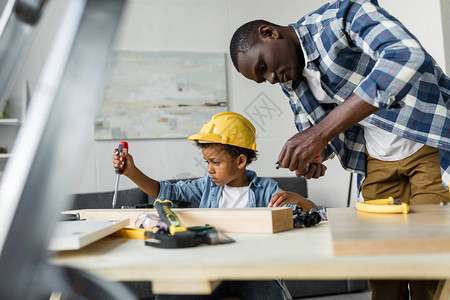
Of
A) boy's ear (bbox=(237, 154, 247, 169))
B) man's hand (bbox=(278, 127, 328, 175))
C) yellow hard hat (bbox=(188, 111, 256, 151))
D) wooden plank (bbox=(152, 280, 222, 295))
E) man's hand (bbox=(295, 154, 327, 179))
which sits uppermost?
yellow hard hat (bbox=(188, 111, 256, 151))

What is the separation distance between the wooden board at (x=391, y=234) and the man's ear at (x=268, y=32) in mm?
773

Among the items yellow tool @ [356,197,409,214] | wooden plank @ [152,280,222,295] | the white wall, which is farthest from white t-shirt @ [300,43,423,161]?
the white wall

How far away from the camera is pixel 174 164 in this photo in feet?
10.6

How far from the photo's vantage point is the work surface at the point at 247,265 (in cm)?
44

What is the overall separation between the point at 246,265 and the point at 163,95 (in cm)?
287

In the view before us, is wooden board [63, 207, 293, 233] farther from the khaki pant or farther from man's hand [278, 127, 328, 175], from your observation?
the khaki pant

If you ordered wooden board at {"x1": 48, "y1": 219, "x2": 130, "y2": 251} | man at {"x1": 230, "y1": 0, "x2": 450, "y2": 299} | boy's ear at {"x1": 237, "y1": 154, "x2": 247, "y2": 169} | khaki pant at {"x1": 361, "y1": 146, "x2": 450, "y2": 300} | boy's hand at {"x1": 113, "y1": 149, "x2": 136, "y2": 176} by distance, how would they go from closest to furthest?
wooden board at {"x1": 48, "y1": 219, "x2": 130, "y2": 251} < man at {"x1": 230, "y1": 0, "x2": 450, "y2": 299} < khaki pant at {"x1": 361, "y1": 146, "x2": 450, "y2": 300} < boy's hand at {"x1": 113, "y1": 149, "x2": 136, "y2": 176} < boy's ear at {"x1": 237, "y1": 154, "x2": 247, "y2": 169}

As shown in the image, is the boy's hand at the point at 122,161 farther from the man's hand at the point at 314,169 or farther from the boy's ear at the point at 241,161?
the man's hand at the point at 314,169

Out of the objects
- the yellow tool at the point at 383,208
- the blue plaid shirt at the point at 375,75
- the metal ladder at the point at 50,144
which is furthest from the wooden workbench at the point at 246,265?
the blue plaid shirt at the point at 375,75

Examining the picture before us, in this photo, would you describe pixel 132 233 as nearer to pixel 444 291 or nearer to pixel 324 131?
pixel 324 131

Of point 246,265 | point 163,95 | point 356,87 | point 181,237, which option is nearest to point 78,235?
point 181,237

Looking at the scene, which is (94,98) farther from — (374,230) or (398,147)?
(398,147)

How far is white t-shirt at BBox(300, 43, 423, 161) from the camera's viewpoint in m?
1.32

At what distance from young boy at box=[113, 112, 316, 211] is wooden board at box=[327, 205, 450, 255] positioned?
1048 mm
